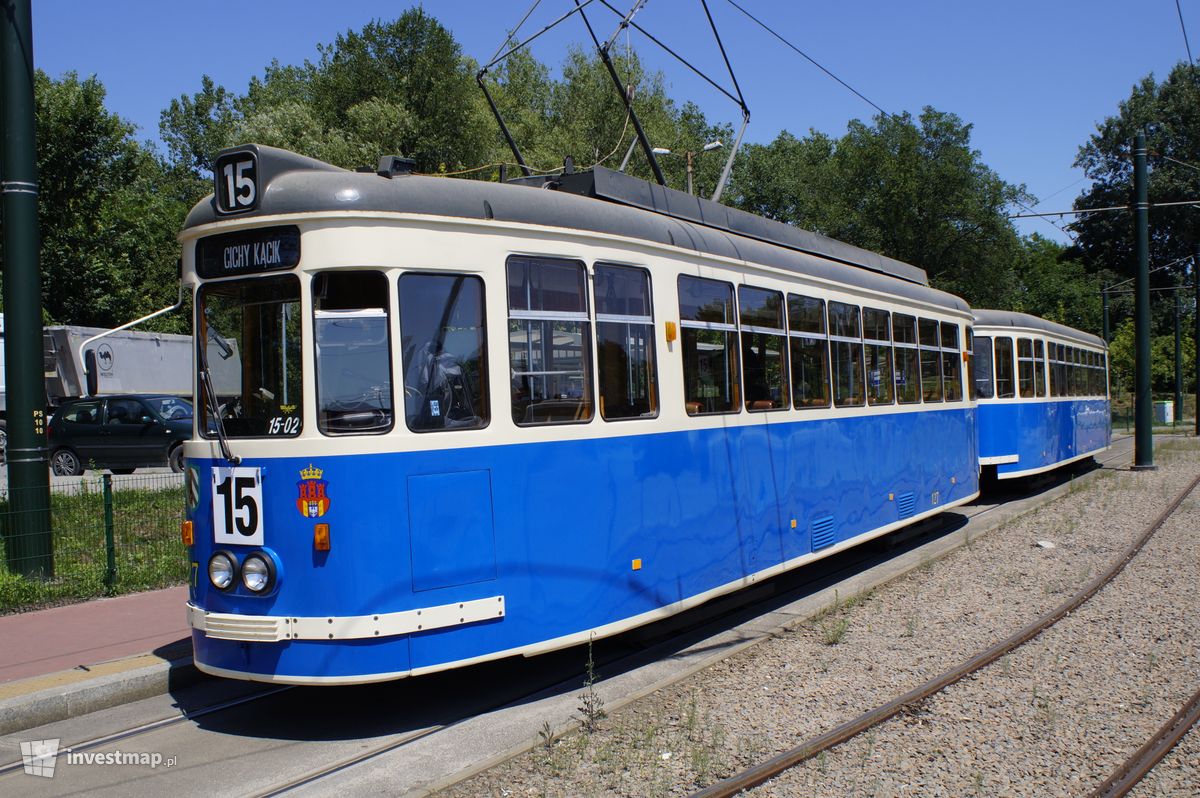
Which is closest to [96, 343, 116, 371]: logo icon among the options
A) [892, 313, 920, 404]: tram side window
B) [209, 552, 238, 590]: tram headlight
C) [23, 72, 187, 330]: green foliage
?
[23, 72, 187, 330]: green foliage

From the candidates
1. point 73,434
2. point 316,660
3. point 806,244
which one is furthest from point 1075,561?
point 73,434

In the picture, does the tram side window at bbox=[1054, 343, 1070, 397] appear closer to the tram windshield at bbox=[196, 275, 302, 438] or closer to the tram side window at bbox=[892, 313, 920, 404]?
the tram side window at bbox=[892, 313, 920, 404]

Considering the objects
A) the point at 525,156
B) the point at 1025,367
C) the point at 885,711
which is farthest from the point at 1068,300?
the point at 885,711

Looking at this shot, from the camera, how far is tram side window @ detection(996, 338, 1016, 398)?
16.4 meters

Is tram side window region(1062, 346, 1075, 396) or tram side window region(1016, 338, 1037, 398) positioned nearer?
tram side window region(1016, 338, 1037, 398)

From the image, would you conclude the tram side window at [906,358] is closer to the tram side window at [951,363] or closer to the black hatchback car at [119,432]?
the tram side window at [951,363]

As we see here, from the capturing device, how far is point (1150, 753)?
5230 mm

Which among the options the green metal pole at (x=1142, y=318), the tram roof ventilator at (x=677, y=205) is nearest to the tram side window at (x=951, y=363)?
the tram roof ventilator at (x=677, y=205)

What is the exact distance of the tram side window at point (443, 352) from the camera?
5617 mm

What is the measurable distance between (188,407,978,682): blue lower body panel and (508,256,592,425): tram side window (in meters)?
0.24

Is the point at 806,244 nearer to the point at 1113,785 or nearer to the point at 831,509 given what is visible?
the point at 831,509

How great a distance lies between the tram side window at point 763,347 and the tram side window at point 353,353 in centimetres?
328

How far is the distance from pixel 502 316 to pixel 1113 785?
3926 mm

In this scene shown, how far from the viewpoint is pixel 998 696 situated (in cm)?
624
